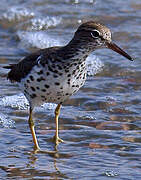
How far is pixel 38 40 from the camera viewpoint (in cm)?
1123

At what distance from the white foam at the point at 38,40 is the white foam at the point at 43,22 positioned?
406 mm

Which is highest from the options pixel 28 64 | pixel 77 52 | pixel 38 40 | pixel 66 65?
pixel 77 52

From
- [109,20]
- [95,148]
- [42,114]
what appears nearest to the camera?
[95,148]

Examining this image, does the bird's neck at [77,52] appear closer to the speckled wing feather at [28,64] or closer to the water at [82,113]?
the speckled wing feather at [28,64]

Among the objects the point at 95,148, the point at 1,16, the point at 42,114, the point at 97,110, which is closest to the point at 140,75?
the point at 97,110

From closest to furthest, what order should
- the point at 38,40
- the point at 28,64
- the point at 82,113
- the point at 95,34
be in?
the point at 95,34 < the point at 28,64 < the point at 82,113 < the point at 38,40

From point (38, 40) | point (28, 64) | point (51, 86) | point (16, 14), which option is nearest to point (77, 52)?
point (51, 86)

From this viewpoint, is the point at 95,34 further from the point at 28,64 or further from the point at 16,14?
the point at 16,14

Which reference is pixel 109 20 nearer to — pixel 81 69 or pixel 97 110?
pixel 97 110

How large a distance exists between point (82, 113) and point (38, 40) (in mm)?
3838

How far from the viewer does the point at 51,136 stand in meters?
7.07

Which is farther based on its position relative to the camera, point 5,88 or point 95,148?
point 5,88

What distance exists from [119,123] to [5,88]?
6.98 feet

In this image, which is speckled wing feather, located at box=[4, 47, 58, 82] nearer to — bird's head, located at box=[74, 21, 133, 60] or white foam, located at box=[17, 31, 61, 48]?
bird's head, located at box=[74, 21, 133, 60]
